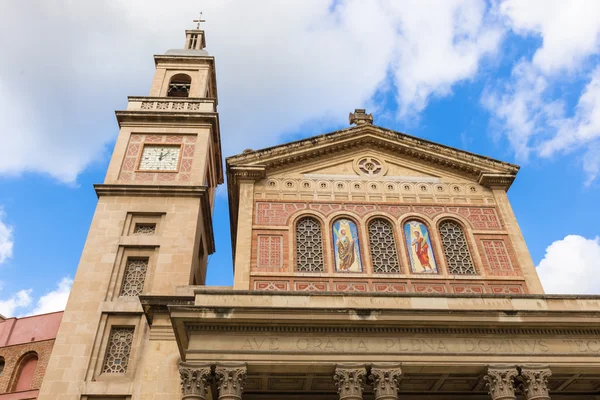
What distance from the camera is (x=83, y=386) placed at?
13.8 m

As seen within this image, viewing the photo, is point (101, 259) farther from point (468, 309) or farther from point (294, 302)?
point (468, 309)

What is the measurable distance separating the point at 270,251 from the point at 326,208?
8.63 feet

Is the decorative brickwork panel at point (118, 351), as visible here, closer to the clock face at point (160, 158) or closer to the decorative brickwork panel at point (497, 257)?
the clock face at point (160, 158)

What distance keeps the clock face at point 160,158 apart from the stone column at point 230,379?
9.21 m

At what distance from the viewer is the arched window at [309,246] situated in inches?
627

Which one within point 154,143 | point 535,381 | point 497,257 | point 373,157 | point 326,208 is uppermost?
point 154,143

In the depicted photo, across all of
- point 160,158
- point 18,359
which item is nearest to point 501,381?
point 160,158

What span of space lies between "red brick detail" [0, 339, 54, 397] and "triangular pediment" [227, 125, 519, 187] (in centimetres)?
994

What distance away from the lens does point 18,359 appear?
19.6m

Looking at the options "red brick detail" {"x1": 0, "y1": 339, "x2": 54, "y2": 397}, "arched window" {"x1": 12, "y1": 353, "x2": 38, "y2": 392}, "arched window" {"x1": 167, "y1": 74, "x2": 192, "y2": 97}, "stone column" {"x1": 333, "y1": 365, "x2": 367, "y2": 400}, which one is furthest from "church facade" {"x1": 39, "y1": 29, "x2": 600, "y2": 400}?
"arched window" {"x1": 12, "y1": 353, "x2": 38, "y2": 392}

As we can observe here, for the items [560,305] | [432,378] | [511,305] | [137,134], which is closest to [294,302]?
[432,378]

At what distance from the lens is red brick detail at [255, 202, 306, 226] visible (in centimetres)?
1691

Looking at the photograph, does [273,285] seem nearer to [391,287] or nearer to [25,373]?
[391,287]

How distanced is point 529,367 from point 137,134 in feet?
51.2
